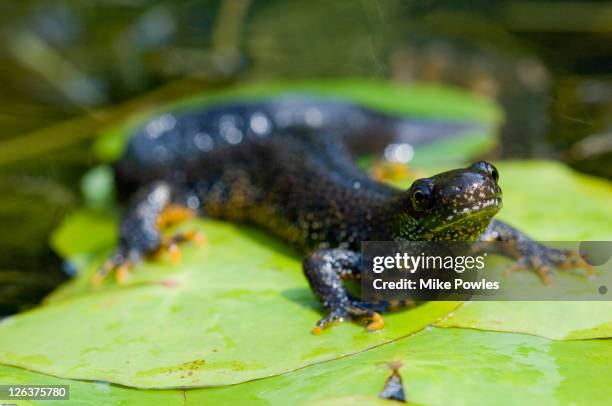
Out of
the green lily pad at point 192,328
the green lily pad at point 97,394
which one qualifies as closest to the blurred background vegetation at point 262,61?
the green lily pad at point 192,328

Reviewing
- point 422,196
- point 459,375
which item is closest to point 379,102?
point 422,196

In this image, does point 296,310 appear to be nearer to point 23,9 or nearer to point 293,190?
point 293,190

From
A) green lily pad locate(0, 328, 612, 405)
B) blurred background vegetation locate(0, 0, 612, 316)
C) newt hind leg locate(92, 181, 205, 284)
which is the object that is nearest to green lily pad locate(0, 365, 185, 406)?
green lily pad locate(0, 328, 612, 405)

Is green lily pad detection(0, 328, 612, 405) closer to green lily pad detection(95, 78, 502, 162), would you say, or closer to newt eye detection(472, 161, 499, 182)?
newt eye detection(472, 161, 499, 182)

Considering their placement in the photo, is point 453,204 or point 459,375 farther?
point 453,204

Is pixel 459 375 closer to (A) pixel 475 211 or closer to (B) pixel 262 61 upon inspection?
(A) pixel 475 211

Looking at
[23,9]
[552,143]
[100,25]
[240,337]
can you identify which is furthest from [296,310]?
[23,9]

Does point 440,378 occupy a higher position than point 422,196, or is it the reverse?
point 422,196
